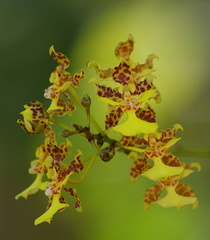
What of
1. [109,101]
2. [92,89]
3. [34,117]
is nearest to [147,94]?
[109,101]

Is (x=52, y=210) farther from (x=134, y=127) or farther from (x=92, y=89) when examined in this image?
(x=92, y=89)

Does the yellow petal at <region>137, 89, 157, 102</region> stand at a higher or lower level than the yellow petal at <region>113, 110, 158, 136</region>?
higher

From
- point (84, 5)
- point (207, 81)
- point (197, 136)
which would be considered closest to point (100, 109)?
point (197, 136)

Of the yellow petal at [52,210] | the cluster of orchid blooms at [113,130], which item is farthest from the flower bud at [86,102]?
the yellow petal at [52,210]

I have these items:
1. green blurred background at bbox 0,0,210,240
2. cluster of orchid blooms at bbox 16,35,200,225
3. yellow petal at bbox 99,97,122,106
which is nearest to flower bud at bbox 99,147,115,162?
cluster of orchid blooms at bbox 16,35,200,225

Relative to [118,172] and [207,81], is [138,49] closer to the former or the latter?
[207,81]

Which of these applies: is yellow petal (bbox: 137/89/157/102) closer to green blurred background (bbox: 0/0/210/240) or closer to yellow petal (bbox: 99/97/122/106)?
yellow petal (bbox: 99/97/122/106)
